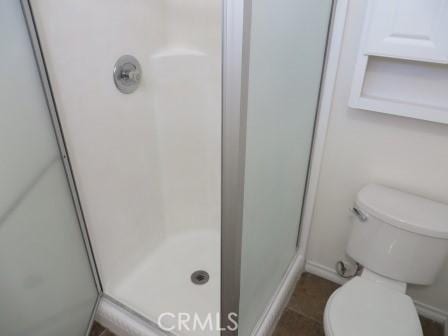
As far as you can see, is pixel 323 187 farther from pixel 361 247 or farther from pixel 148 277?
pixel 148 277

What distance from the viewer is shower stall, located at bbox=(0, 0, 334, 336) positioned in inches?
32.6

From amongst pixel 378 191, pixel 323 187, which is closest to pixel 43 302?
pixel 323 187

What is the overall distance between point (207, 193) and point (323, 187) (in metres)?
0.63

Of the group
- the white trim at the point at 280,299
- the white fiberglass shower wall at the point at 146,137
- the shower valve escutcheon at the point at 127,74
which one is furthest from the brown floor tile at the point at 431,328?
the shower valve escutcheon at the point at 127,74

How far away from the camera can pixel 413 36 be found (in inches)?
40.8

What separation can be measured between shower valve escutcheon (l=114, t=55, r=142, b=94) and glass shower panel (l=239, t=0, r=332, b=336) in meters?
0.69

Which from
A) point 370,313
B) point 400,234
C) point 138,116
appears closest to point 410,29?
point 400,234

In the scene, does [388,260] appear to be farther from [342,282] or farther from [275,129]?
[275,129]

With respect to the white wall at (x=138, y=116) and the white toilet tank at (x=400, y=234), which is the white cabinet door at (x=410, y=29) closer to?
the white toilet tank at (x=400, y=234)

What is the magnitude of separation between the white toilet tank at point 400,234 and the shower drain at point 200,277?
0.74 m

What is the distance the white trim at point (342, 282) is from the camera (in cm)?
147

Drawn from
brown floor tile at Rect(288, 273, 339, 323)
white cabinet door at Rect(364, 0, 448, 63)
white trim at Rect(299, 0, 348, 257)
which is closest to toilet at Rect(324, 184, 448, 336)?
white trim at Rect(299, 0, 348, 257)

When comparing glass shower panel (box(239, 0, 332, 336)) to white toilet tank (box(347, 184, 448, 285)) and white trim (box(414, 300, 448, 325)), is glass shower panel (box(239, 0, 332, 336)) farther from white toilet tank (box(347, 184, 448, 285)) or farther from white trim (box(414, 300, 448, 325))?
white trim (box(414, 300, 448, 325))

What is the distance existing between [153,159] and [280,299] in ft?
2.97
